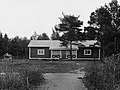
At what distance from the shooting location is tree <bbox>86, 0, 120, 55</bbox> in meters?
37.9

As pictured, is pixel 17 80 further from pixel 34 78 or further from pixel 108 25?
pixel 108 25

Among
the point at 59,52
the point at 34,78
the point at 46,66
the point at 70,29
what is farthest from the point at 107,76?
the point at 59,52

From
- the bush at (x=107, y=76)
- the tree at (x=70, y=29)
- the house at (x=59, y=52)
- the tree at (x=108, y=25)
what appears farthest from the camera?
the house at (x=59, y=52)

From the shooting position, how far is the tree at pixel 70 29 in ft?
150

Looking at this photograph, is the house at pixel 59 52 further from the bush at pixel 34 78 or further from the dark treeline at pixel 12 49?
the bush at pixel 34 78

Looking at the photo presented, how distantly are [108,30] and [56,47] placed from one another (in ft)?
53.0

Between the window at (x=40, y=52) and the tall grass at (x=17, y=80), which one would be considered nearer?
the tall grass at (x=17, y=80)

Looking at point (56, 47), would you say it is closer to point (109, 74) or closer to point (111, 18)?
point (111, 18)

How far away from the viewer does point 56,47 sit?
5209 centimetres

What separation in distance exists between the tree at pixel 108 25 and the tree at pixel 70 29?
15.2 ft

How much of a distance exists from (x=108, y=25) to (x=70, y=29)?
28.1 feet

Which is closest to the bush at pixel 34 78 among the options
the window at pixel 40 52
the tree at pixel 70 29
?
the tree at pixel 70 29

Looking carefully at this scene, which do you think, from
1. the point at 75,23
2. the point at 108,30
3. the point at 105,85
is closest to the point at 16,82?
the point at 105,85

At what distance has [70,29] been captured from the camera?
46375 mm
